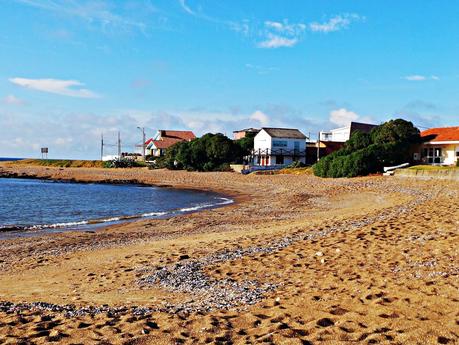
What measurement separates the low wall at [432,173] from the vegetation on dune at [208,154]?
113 feet

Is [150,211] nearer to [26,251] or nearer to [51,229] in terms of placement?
[51,229]

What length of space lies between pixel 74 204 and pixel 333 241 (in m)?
26.0

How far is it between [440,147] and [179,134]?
241 ft

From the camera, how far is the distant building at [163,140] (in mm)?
107000

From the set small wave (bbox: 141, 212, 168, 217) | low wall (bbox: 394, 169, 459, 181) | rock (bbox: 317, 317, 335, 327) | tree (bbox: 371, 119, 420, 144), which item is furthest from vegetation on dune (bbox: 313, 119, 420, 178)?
rock (bbox: 317, 317, 335, 327)

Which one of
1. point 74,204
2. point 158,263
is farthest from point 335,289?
point 74,204

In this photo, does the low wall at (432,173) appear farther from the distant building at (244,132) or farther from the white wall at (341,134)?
the distant building at (244,132)

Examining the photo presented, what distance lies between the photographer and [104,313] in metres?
7.47

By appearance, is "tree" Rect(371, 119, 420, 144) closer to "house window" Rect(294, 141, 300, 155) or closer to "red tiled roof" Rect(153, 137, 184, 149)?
"house window" Rect(294, 141, 300, 155)

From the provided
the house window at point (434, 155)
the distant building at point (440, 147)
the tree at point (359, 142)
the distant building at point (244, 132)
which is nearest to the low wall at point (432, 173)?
the distant building at point (440, 147)

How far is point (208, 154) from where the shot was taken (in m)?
77.0

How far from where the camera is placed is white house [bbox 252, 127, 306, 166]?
76.5 meters

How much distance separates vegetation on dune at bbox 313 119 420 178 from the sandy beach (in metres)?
30.6

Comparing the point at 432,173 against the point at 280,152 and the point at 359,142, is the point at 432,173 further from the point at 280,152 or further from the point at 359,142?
the point at 280,152
